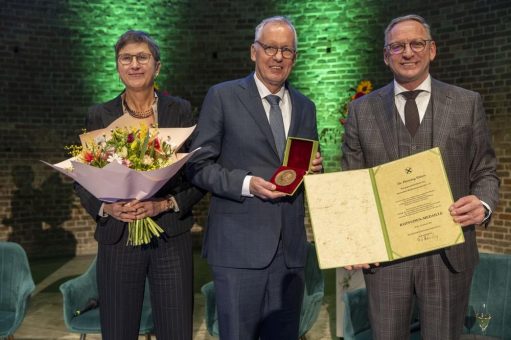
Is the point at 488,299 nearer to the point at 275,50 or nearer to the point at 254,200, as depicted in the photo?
the point at 254,200

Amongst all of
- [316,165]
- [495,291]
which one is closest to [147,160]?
[316,165]

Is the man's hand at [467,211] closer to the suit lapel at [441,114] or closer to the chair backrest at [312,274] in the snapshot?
the suit lapel at [441,114]

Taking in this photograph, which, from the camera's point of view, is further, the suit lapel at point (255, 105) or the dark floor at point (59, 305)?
the dark floor at point (59, 305)

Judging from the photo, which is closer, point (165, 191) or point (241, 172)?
point (241, 172)

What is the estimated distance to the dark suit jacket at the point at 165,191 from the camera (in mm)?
2506

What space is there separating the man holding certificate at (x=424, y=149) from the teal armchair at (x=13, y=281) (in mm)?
2332

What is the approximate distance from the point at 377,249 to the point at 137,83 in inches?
52.1

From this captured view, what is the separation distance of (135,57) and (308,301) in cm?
171

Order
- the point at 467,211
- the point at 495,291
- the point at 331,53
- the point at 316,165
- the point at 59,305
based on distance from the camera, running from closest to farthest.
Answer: the point at 467,211
the point at 316,165
the point at 495,291
the point at 59,305
the point at 331,53

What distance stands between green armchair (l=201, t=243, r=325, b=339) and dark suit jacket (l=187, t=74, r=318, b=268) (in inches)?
30.9

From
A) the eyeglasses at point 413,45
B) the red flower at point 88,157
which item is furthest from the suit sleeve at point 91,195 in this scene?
the eyeglasses at point 413,45

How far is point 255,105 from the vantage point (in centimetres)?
246

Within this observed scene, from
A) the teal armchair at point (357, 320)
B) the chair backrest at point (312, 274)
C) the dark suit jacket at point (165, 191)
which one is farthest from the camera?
the chair backrest at point (312, 274)

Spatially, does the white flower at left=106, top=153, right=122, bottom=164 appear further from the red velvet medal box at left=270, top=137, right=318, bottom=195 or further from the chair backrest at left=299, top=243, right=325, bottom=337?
the chair backrest at left=299, top=243, right=325, bottom=337
